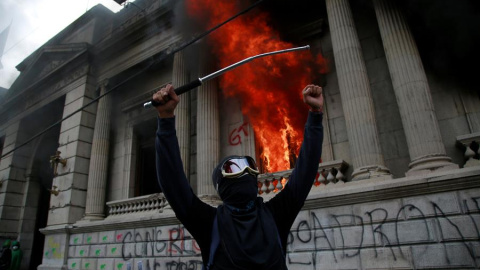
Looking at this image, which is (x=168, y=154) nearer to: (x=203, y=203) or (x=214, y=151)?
(x=203, y=203)

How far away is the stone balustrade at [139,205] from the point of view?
10.5 metres

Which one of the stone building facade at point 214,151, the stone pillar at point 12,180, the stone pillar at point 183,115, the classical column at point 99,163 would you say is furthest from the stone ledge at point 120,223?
the stone pillar at point 12,180

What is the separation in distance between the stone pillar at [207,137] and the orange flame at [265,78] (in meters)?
0.66

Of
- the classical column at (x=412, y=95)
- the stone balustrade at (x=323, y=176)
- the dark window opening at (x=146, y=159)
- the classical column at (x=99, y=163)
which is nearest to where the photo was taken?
the classical column at (x=412, y=95)

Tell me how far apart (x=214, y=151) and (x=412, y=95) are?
5698mm

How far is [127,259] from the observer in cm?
979

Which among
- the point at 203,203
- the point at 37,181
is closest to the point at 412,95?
the point at 203,203

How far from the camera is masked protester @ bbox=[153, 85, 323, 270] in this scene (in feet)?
5.90

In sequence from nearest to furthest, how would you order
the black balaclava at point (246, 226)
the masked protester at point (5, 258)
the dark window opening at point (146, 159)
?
the black balaclava at point (246, 226), the masked protester at point (5, 258), the dark window opening at point (146, 159)

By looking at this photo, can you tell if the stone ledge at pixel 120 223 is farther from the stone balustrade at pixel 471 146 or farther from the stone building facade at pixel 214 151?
the stone balustrade at pixel 471 146

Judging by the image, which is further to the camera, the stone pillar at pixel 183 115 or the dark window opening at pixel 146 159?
the dark window opening at pixel 146 159

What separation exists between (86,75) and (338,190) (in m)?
12.6

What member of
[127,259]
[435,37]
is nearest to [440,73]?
[435,37]

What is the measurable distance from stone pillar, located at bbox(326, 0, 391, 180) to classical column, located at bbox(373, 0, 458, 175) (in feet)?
2.08
